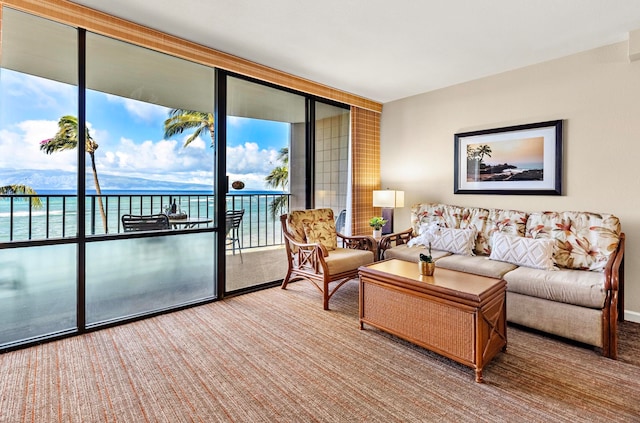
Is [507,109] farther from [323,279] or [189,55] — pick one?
[189,55]

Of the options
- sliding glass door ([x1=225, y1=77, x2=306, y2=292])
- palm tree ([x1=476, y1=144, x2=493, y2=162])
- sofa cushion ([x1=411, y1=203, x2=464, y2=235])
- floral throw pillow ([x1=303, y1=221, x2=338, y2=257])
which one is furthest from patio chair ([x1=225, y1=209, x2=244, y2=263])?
palm tree ([x1=476, y1=144, x2=493, y2=162])

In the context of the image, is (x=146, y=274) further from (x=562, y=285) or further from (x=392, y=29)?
(x=562, y=285)

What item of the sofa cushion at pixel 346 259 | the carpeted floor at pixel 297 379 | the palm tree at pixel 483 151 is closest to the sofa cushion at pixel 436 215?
the palm tree at pixel 483 151

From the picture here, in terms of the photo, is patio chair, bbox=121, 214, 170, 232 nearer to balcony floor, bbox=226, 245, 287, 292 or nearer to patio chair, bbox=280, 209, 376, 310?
balcony floor, bbox=226, 245, 287, 292

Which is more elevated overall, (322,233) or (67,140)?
(67,140)

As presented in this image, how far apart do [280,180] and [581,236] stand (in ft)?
10.4

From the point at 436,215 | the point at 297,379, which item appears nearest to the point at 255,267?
the point at 297,379

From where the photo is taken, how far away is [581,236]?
2.99 m

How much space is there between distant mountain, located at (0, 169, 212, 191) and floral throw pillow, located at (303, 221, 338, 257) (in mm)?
1466

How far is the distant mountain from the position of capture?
2457mm

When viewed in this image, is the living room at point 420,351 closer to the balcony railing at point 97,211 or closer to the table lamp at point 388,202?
the table lamp at point 388,202

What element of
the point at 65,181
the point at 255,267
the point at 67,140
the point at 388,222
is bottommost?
the point at 255,267

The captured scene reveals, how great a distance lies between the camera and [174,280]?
130 inches

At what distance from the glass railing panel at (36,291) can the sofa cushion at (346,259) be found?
7.48 ft
